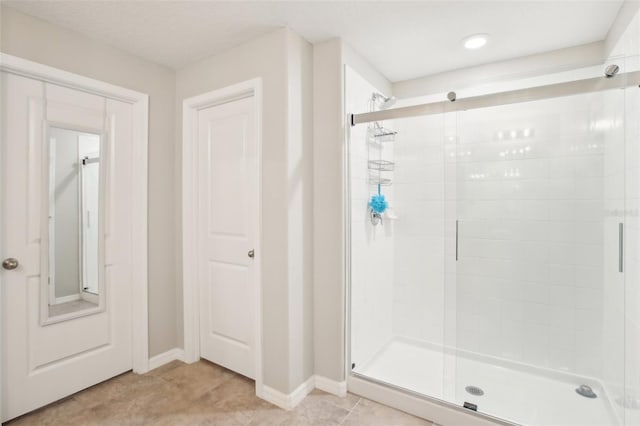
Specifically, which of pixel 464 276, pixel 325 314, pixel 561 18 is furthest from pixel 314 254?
pixel 561 18

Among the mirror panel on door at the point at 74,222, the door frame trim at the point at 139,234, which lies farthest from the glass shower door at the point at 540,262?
the mirror panel on door at the point at 74,222

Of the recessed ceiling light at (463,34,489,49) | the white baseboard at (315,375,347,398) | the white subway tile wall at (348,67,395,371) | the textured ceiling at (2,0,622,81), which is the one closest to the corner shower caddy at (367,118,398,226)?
the white subway tile wall at (348,67,395,371)

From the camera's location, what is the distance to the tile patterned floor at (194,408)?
1.96 meters

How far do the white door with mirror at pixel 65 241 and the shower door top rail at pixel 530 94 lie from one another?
2.06m

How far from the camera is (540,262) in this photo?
6.89 feet

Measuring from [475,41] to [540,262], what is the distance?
1.56 m

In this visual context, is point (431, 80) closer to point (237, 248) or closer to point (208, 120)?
point (208, 120)

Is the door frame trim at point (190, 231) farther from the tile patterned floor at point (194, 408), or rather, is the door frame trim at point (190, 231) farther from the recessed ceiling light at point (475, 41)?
the recessed ceiling light at point (475, 41)

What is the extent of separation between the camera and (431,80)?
293cm

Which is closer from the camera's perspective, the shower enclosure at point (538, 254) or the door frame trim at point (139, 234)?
the shower enclosure at point (538, 254)

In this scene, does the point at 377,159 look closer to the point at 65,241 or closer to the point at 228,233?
the point at 228,233

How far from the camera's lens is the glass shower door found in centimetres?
183

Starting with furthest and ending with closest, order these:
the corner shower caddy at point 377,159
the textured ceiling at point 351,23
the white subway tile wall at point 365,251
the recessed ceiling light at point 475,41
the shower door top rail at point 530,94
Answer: the corner shower caddy at point 377,159, the white subway tile wall at point 365,251, the recessed ceiling light at point 475,41, the textured ceiling at point 351,23, the shower door top rail at point 530,94

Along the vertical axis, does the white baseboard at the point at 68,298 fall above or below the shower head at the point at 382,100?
below
